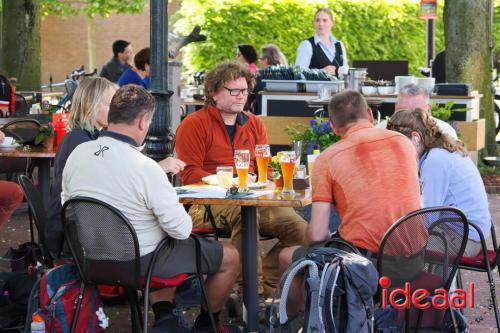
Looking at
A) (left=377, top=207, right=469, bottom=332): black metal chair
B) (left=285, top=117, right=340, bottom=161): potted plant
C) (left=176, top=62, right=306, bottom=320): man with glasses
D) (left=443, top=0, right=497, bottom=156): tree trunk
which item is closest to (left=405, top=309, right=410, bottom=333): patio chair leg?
(left=377, top=207, right=469, bottom=332): black metal chair

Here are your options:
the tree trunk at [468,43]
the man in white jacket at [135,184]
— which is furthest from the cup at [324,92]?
the man in white jacket at [135,184]

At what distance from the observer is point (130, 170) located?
481 centimetres

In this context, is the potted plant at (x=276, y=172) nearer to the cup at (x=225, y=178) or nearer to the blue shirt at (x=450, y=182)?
the cup at (x=225, y=178)

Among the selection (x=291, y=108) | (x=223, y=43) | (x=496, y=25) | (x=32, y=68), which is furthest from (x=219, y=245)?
(x=496, y=25)

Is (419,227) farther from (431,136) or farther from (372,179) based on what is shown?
(431,136)

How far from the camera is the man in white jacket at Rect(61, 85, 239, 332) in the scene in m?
4.82

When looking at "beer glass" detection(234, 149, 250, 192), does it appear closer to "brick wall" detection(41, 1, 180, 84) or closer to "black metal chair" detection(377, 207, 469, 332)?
"black metal chair" detection(377, 207, 469, 332)

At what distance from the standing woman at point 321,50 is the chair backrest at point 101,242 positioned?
728cm

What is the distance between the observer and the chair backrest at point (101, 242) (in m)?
4.79

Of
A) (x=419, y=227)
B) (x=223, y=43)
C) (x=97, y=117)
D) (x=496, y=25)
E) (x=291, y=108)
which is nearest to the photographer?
(x=419, y=227)

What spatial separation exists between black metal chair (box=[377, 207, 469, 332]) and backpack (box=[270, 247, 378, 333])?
1.32ft

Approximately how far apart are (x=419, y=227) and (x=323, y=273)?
72 centimetres

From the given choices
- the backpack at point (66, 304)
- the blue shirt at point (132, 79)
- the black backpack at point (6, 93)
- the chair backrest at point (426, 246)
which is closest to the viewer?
the chair backrest at point (426, 246)

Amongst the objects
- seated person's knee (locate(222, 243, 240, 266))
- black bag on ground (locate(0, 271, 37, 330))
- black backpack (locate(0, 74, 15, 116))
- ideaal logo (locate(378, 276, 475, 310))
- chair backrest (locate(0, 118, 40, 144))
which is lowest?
black bag on ground (locate(0, 271, 37, 330))
